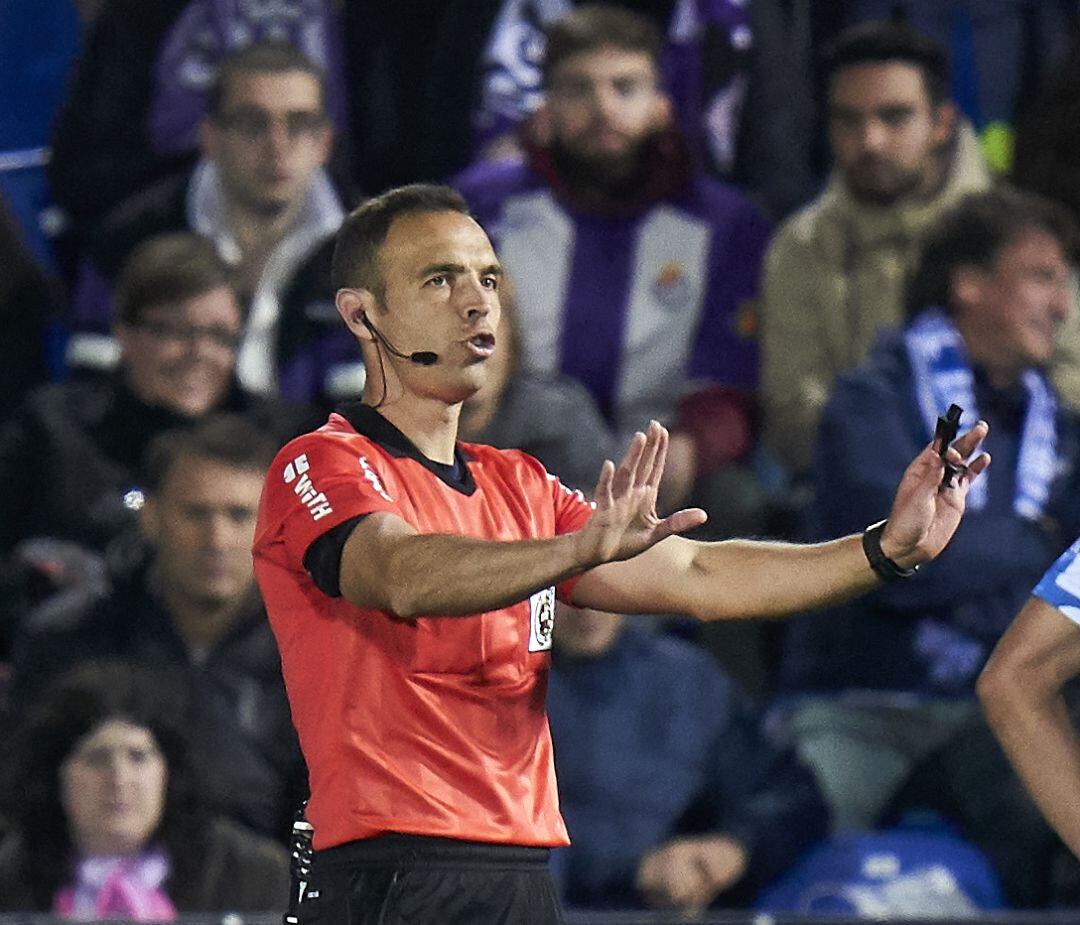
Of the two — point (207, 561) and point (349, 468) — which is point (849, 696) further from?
point (349, 468)

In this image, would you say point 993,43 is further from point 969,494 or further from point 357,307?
point 357,307

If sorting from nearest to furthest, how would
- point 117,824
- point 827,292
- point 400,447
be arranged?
point 400,447
point 117,824
point 827,292

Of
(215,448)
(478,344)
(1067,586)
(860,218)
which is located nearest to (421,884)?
(478,344)

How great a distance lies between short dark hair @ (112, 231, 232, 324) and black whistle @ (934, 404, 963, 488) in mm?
4072

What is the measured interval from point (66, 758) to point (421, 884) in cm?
313

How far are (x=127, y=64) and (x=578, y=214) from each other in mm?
1649

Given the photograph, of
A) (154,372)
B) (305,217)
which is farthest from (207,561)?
(305,217)

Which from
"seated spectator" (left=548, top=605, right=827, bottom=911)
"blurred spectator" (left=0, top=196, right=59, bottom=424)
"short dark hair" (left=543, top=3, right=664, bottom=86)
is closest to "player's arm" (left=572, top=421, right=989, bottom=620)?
"seated spectator" (left=548, top=605, right=827, bottom=911)

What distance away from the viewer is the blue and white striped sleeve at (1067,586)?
A: 3711 millimetres

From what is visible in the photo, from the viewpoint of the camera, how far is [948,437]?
11.9 ft

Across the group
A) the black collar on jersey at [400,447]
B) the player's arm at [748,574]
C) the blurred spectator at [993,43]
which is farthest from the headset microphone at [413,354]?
the blurred spectator at [993,43]

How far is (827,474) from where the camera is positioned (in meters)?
7.00

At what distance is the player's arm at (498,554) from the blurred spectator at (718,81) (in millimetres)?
4644

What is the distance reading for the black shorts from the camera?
3.58m
